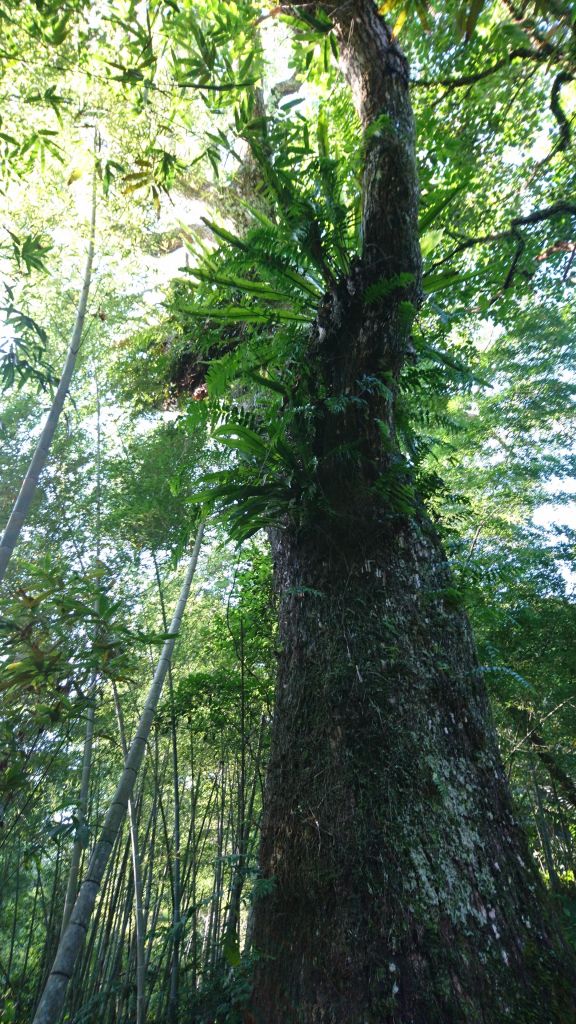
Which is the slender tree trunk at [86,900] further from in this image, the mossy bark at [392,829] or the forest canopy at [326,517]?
the mossy bark at [392,829]

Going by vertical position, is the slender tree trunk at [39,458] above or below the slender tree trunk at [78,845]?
above

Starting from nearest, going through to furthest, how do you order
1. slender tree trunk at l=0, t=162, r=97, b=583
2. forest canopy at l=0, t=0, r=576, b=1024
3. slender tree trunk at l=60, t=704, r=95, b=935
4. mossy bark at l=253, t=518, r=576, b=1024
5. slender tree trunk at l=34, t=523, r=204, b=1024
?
mossy bark at l=253, t=518, r=576, b=1024 → forest canopy at l=0, t=0, r=576, b=1024 → slender tree trunk at l=34, t=523, r=204, b=1024 → slender tree trunk at l=60, t=704, r=95, b=935 → slender tree trunk at l=0, t=162, r=97, b=583

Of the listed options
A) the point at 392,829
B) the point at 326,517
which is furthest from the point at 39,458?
the point at 392,829

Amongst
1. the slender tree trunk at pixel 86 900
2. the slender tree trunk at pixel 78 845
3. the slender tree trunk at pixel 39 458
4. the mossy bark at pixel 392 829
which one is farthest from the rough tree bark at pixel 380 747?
the slender tree trunk at pixel 39 458

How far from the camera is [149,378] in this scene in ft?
13.2

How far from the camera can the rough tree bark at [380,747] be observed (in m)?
0.98

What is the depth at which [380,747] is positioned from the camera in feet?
4.13

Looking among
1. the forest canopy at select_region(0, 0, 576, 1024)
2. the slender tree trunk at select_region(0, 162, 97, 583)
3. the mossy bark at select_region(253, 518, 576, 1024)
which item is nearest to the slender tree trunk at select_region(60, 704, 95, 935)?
the forest canopy at select_region(0, 0, 576, 1024)

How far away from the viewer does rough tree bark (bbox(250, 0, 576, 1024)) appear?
0.98 meters

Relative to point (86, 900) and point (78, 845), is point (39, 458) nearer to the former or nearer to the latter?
point (78, 845)

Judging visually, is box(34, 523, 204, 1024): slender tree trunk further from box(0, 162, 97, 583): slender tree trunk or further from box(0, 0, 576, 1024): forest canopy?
box(0, 162, 97, 583): slender tree trunk

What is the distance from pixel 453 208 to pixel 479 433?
3235 mm

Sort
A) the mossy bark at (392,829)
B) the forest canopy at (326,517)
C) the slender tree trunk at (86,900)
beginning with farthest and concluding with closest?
1. the slender tree trunk at (86,900)
2. the forest canopy at (326,517)
3. the mossy bark at (392,829)

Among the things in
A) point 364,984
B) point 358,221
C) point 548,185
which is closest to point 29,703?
point 364,984
